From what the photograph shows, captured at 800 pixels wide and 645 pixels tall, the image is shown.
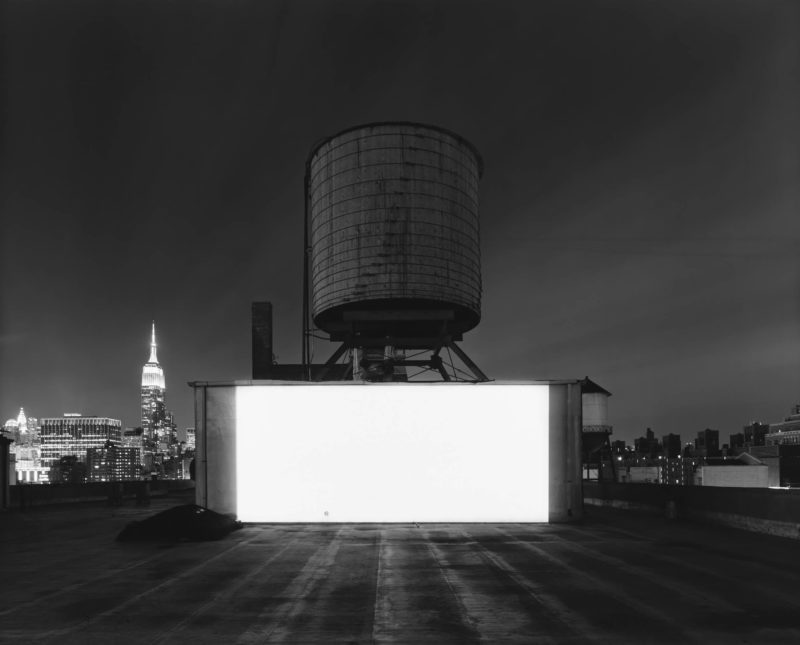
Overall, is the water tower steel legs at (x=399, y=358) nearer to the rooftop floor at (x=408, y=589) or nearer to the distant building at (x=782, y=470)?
the rooftop floor at (x=408, y=589)

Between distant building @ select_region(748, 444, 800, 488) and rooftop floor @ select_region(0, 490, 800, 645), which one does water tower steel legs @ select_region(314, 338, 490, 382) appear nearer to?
rooftop floor @ select_region(0, 490, 800, 645)

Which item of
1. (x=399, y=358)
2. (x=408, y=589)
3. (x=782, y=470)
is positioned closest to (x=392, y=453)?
(x=399, y=358)

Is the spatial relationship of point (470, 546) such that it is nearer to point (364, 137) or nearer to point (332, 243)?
point (332, 243)

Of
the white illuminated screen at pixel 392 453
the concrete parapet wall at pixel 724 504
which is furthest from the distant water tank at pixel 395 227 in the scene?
the concrete parapet wall at pixel 724 504

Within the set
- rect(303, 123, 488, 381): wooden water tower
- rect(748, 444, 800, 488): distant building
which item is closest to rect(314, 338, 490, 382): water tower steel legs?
rect(303, 123, 488, 381): wooden water tower

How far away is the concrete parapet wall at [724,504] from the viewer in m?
15.3

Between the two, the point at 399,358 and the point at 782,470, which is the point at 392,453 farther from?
the point at 782,470

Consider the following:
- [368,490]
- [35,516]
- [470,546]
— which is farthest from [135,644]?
[35,516]

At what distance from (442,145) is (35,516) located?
19.2 metres

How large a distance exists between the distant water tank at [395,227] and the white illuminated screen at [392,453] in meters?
4.62

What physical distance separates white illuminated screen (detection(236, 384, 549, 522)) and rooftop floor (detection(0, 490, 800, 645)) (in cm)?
295

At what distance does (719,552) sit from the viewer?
42.8 ft

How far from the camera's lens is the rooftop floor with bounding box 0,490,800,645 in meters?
7.23

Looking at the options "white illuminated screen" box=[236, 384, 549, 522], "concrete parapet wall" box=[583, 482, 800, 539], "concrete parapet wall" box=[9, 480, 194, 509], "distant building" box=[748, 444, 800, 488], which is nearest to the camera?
"concrete parapet wall" box=[583, 482, 800, 539]
